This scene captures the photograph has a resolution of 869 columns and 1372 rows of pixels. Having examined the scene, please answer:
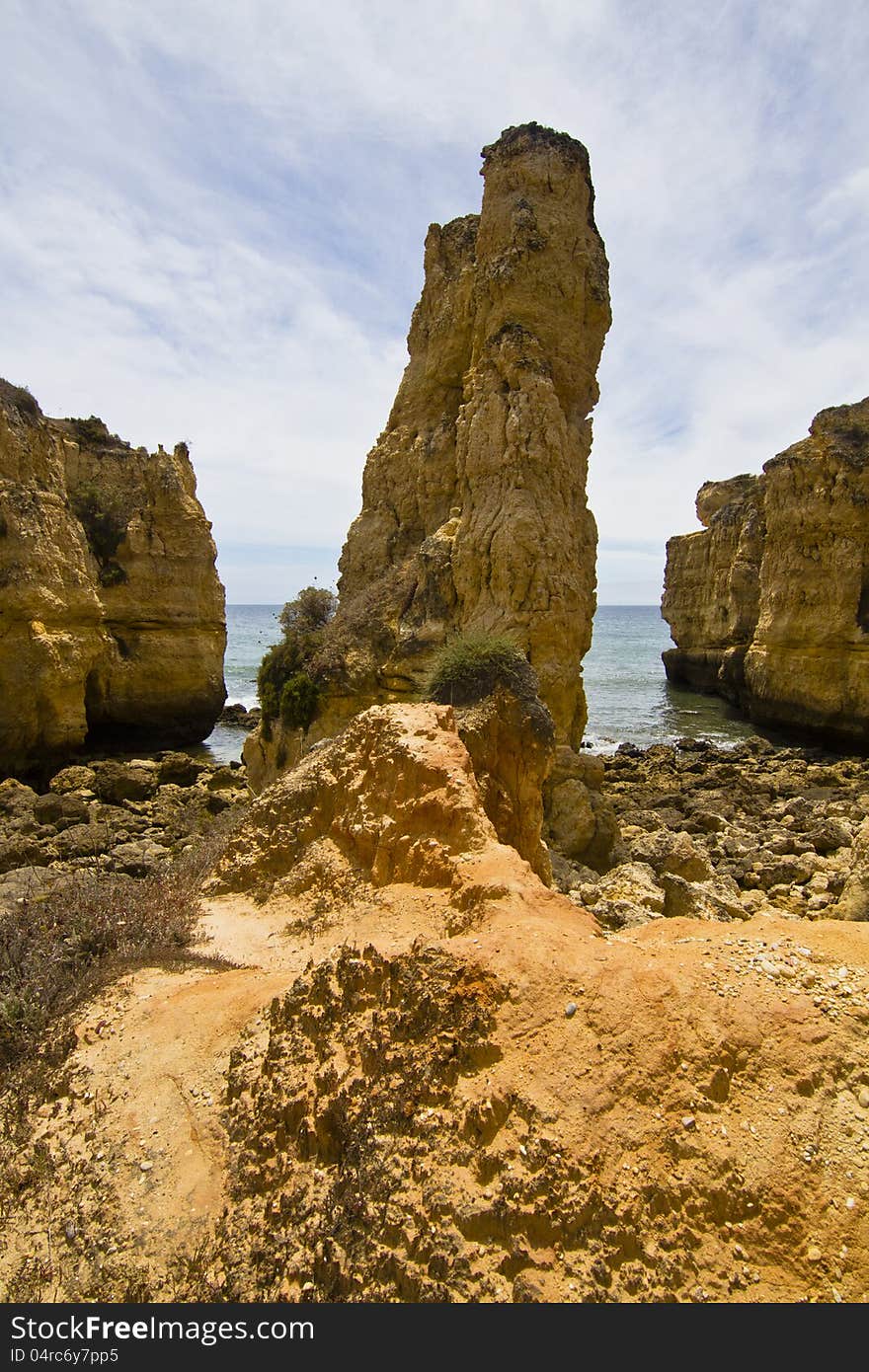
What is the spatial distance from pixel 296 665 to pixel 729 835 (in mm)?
10304

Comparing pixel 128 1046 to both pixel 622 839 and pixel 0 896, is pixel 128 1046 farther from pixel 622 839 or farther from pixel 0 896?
pixel 622 839

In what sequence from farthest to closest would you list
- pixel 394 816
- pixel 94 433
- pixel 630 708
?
pixel 630 708
pixel 94 433
pixel 394 816

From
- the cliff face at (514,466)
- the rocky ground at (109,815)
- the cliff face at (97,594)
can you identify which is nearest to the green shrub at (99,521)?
the cliff face at (97,594)

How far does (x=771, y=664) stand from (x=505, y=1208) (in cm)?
3102

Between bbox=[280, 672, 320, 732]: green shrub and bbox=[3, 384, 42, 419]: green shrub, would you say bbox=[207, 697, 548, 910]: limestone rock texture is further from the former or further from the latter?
bbox=[3, 384, 42, 419]: green shrub

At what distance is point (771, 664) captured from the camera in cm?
3014

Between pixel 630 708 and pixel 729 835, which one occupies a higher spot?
pixel 729 835

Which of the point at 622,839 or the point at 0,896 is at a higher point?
the point at 0,896

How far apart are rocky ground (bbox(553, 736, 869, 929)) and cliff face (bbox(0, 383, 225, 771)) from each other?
53.8 feet

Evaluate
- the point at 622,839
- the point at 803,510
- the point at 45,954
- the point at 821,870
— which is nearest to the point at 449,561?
the point at 622,839

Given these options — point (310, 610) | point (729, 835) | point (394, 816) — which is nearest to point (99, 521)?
point (310, 610)

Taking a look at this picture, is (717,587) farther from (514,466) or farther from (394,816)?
(394,816)

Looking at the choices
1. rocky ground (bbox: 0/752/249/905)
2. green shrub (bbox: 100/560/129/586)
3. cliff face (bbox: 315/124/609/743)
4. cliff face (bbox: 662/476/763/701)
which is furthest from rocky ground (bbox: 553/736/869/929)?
green shrub (bbox: 100/560/129/586)

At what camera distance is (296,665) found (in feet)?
52.1
